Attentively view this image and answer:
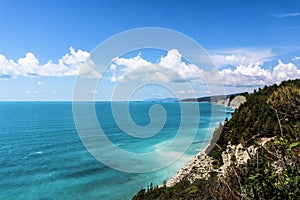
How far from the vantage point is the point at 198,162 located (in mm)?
27328

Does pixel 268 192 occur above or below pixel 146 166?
above

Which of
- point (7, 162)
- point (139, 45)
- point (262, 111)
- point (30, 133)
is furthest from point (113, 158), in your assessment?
point (139, 45)

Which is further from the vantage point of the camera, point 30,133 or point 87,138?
point 30,133

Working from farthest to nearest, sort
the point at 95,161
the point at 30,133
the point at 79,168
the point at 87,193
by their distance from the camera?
the point at 30,133 → the point at 95,161 → the point at 79,168 → the point at 87,193

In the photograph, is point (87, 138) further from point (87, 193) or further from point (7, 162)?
point (87, 193)

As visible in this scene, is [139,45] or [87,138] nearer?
[139,45]

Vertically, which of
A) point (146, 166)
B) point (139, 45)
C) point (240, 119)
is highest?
point (139, 45)

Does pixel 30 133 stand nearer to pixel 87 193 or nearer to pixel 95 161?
pixel 95 161

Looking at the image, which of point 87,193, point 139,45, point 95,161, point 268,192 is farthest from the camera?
point 95,161

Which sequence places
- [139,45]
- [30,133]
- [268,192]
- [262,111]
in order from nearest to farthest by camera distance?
1. [268,192]
2. [139,45]
3. [262,111]
4. [30,133]

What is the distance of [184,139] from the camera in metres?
49.6

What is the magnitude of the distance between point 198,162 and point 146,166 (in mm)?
7771

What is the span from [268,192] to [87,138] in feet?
160

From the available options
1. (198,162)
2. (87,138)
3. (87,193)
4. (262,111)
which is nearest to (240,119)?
(262,111)
